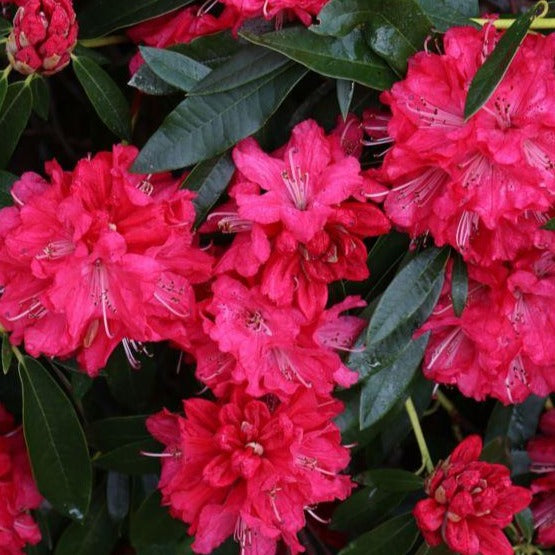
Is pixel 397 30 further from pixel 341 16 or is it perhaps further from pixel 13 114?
pixel 13 114

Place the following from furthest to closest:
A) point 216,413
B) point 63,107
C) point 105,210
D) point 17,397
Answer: point 63,107 < point 17,397 < point 216,413 < point 105,210

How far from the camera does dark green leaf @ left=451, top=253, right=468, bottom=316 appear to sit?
1.12m

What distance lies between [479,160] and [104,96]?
448 mm

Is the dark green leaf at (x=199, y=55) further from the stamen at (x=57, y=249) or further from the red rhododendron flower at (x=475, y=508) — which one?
the red rhododendron flower at (x=475, y=508)

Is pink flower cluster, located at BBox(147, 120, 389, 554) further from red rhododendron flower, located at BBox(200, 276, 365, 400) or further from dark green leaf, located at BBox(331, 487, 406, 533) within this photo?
dark green leaf, located at BBox(331, 487, 406, 533)

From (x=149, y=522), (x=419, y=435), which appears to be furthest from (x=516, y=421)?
(x=149, y=522)

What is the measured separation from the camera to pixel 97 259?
102 cm

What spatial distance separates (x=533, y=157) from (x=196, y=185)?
1.20 ft

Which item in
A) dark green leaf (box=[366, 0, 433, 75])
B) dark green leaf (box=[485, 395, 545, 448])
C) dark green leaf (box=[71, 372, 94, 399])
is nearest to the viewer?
dark green leaf (box=[366, 0, 433, 75])

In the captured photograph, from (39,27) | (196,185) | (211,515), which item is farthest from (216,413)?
(39,27)

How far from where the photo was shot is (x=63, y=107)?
159 cm

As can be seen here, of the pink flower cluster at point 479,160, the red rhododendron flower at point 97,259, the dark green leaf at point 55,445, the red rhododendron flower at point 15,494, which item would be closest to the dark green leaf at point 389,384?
the pink flower cluster at point 479,160

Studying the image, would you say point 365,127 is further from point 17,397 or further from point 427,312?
point 17,397

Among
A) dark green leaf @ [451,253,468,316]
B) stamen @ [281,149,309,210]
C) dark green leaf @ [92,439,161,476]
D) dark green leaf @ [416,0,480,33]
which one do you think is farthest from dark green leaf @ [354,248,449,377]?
dark green leaf @ [92,439,161,476]
